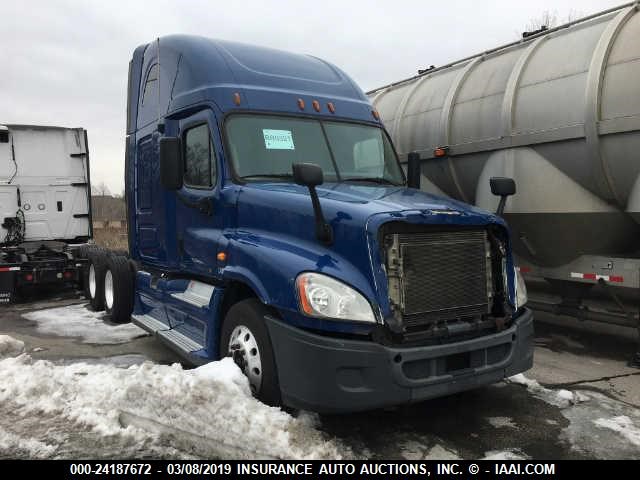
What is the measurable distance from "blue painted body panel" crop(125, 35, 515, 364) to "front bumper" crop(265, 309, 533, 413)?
13cm

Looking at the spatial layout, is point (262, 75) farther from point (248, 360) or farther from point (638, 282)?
point (638, 282)

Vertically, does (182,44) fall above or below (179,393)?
above

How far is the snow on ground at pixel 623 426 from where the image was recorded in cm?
388

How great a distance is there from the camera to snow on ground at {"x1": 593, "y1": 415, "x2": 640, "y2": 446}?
3885 millimetres

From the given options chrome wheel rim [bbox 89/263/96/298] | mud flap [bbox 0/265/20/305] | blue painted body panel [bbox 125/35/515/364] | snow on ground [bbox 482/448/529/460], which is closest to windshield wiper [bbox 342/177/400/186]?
blue painted body panel [bbox 125/35/515/364]

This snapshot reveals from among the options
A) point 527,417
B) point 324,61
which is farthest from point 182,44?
point 527,417

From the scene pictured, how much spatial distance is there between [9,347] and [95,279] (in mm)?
2966

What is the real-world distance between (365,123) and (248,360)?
2.80 m

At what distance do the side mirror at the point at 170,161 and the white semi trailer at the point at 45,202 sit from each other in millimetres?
6070

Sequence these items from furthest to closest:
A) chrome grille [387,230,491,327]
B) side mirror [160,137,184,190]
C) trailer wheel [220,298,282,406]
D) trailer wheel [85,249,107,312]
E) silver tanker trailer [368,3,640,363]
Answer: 1. trailer wheel [85,249,107,312]
2. silver tanker trailer [368,3,640,363]
3. side mirror [160,137,184,190]
4. trailer wheel [220,298,282,406]
5. chrome grille [387,230,491,327]

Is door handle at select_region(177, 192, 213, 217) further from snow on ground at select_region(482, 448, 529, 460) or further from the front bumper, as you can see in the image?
snow on ground at select_region(482, 448, 529, 460)

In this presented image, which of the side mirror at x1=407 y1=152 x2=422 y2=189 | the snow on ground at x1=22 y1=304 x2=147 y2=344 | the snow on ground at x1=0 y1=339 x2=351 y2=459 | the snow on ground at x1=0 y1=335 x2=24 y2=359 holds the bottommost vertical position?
the snow on ground at x1=22 y1=304 x2=147 y2=344

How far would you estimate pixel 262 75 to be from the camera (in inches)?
212

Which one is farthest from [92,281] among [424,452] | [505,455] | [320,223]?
[505,455]
